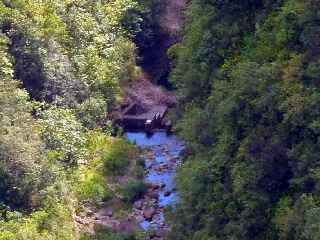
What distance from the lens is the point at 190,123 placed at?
2250 cm

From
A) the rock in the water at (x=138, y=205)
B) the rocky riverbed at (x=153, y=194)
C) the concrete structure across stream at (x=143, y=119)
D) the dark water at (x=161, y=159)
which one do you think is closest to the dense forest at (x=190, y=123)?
the rock in the water at (x=138, y=205)

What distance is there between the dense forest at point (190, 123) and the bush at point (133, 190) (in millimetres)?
91

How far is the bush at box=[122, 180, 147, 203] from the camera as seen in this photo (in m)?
26.4

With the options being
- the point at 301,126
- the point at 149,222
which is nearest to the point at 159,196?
the point at 149,222

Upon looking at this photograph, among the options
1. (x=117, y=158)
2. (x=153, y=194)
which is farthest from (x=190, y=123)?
(x=117, y=158)

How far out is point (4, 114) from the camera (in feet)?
75.8

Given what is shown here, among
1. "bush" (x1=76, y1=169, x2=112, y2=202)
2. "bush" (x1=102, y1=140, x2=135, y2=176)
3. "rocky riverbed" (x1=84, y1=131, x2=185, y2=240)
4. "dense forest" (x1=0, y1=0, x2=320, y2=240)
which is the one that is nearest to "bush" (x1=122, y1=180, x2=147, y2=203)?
"dense forest" (x1=0, y1=0, x2=320, y2=240)

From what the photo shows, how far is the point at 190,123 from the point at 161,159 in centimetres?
749

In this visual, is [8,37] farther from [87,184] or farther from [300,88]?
[300,88]

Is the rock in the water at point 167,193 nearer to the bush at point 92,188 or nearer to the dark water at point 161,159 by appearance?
the dark water at point 161,159

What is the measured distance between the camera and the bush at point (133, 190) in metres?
26.4

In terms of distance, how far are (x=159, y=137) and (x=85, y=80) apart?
4.58 metres

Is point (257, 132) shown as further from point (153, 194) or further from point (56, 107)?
point (56, 107)

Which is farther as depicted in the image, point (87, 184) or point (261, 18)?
point (87, 184)
